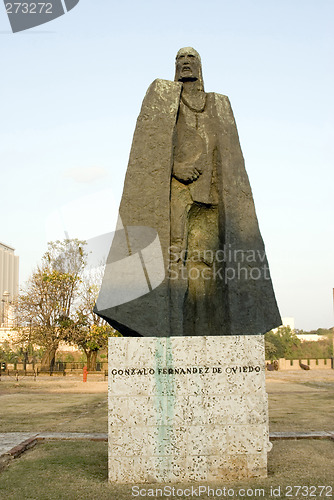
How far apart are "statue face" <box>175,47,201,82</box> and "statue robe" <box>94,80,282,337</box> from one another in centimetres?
21

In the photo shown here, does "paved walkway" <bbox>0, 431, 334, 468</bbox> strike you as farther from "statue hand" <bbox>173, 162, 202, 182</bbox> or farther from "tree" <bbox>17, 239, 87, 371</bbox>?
"tree" <bbox>17, 239, 87, 371</bbox>

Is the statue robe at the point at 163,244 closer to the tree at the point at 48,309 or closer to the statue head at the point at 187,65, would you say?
the statue head at the point at 187,65

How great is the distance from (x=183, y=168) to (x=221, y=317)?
1.66 metres

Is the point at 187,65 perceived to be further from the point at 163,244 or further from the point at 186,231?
the point at 163,244

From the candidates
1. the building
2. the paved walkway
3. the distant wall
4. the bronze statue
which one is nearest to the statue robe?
the bronze statue

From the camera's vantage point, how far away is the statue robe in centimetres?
554

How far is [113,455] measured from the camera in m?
5.10

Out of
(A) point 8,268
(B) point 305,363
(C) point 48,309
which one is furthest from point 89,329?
(A) point 8,268

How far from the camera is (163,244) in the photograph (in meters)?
5.70

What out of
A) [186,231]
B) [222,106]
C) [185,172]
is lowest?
[186,231]

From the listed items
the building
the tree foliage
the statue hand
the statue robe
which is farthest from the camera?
the building

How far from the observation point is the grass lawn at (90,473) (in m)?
4.85

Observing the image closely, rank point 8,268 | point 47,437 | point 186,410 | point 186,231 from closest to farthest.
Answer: point 186,410
point 186,231
point 47,437
point 8,268

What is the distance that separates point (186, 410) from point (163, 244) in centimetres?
167
